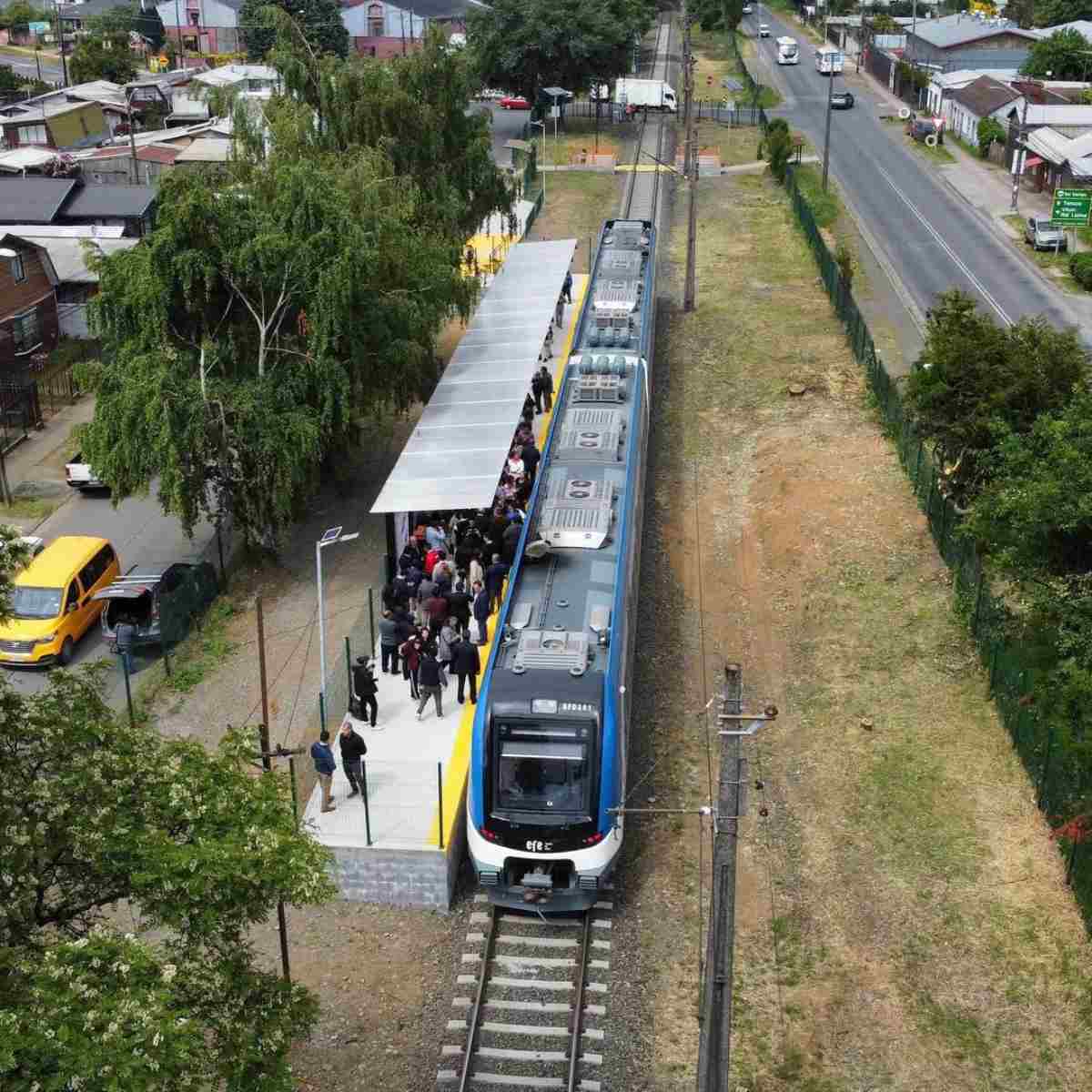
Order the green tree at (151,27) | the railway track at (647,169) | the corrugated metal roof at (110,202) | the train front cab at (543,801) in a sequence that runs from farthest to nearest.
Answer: the green tree at (151,27) → the railway track at (647,169) → the corrugated metal roof at (110,202) → the train front cab at (543,801)

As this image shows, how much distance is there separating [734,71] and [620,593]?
295ft

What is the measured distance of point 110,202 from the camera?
5428 centimetres

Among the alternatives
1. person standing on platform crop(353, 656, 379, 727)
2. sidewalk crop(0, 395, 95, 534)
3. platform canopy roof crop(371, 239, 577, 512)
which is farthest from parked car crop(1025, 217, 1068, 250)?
person standing on platform crop(353, 656, 379, 727)

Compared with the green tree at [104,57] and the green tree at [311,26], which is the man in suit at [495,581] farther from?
the green tree at [104,57]

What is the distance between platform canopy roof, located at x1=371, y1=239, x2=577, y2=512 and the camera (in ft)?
92.2

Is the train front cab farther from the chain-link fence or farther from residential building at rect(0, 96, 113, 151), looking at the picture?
residential building at rect(0, 96, 113, 151)

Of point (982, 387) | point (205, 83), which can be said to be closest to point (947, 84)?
point (205, 83)

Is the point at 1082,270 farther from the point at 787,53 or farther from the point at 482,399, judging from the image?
the point at 787,53

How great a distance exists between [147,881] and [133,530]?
2360 centimetres

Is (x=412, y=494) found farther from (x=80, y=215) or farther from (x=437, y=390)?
(x=80, y=215)

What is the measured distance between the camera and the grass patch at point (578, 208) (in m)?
58.8

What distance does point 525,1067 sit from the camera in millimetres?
17578

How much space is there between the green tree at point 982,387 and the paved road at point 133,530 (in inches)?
633

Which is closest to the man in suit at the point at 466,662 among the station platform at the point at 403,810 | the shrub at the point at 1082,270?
the station platform at the point at 403,810
